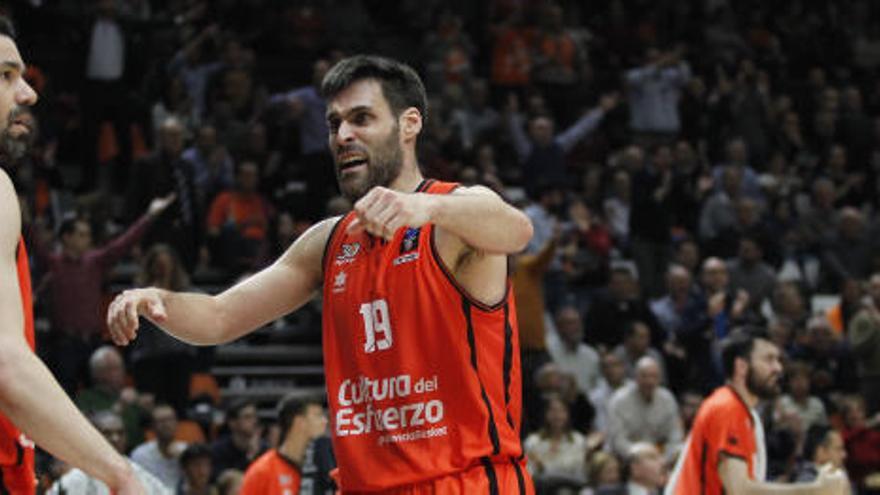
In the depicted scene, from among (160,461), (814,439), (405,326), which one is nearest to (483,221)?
(405,326)

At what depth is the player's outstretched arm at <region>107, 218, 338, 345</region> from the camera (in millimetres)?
5145

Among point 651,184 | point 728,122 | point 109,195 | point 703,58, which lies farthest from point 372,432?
point 703,58

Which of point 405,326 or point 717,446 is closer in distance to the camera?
point 405,326

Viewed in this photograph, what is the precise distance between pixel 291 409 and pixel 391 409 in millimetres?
4858

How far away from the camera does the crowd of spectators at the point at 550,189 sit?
520 inches

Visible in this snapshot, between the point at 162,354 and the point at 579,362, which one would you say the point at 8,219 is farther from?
the point at 579,362

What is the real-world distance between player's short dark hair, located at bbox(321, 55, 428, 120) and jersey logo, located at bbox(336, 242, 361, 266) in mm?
450

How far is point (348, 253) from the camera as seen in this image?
5199 millimetres

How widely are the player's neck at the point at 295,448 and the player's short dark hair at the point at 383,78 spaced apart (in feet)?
15.3

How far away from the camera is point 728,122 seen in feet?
64.9

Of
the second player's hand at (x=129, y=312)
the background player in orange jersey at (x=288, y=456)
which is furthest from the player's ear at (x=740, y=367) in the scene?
the second player's hand at (x=129, y=312)

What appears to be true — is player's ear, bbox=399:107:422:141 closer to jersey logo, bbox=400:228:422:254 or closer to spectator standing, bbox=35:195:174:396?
jersey logo, bbox=400:228:422:254

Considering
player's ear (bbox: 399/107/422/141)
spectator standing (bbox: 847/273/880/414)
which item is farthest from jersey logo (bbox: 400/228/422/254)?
spectator standing (bbox: 847/273/880/414)

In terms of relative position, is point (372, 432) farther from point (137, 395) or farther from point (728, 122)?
point (728, 122)
